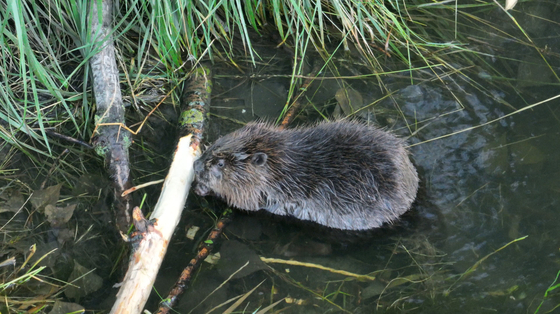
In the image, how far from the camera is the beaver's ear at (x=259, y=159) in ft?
10.5

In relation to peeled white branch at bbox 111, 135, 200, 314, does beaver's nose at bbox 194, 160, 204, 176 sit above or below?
above

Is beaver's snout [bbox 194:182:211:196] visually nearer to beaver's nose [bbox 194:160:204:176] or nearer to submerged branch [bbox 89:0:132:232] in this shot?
beaver's nose [bbox 194:160:204:176]

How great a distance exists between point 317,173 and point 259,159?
15.0 inches

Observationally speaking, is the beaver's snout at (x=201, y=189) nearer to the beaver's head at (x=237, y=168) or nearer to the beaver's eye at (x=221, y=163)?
the beaver's head at (x=237, y=168)

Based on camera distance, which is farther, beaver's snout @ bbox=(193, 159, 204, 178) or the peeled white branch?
beaver's snout @ bbox=(193, 159, 204, 178)

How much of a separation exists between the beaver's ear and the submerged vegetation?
683 millimetres

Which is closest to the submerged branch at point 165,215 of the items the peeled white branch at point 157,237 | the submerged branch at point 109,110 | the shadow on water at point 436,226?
the peeled white branch at point 157,237

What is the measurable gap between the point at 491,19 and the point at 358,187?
2602 millimetres

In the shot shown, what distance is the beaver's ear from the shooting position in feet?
10.5

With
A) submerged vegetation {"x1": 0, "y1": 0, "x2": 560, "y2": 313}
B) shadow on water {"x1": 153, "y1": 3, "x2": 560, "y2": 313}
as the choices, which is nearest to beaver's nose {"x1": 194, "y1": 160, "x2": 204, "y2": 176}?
shadow on water {"x1": 153, "y1": 3, "x2": 560, "y2": 313}

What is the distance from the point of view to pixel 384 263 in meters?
3.02

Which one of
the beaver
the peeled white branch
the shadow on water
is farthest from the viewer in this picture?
the beaver

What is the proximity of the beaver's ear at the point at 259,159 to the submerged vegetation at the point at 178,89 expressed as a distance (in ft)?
2.24

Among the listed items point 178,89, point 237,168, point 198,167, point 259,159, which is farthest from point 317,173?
point 178,89
